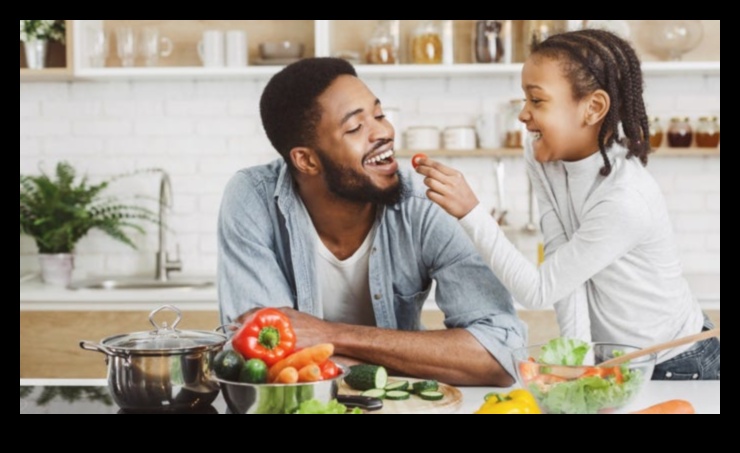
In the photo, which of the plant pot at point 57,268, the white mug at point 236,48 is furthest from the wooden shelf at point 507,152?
the plant pot at point 57,268

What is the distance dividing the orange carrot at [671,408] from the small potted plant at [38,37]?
3.45 metres

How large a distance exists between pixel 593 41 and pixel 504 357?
0.78 m

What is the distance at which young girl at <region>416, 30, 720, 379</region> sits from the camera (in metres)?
2.17

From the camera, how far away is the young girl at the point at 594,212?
217 cm

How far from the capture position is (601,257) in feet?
7.07

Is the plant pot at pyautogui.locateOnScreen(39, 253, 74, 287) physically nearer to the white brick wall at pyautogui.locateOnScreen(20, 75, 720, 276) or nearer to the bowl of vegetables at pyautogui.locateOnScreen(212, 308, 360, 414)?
the white brick wall at pyautogui.locateOnScreen(20, 75, 720, 276)

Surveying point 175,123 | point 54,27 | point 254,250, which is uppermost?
point 54,27

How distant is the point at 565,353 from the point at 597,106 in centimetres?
74

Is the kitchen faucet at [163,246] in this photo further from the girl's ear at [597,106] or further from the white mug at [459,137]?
the girl's ear at [597,106]

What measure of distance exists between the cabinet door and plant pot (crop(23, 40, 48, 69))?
1.16m

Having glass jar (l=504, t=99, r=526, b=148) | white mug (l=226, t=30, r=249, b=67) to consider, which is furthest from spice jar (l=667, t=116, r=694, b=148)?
white mug (l=226, t=30, r=249, b=67)
